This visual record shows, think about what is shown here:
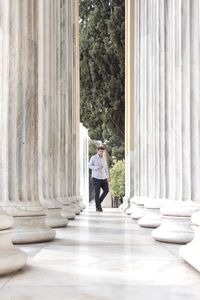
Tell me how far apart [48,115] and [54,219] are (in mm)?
7177

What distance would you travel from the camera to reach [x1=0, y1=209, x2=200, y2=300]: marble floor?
56.4 ft

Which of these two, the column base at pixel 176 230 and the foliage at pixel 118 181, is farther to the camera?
the foliage at pixel 118 181

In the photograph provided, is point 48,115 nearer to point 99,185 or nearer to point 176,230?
point 176,230

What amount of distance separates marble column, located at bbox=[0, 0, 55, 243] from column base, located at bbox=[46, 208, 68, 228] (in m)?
11.0

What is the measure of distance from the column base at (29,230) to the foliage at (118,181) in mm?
84319

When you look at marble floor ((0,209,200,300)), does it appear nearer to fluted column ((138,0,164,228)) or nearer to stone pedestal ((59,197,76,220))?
fluted column ((138,0,164,228))

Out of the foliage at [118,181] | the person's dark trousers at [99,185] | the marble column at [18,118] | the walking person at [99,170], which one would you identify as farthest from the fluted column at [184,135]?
the foliage at [118,181]

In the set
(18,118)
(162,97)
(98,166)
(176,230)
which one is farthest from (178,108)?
(98,166)

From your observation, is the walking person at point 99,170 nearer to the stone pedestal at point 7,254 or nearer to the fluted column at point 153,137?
the fluted column at point 153,137

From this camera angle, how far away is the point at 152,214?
41562 mm

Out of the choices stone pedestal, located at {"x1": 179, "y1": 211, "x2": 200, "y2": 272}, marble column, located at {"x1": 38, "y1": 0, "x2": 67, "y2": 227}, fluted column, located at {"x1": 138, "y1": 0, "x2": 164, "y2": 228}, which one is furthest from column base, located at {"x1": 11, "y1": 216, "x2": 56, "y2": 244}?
fluted column, located at {"x1": 138, "y1": 0, "x2": 164, "y2": 228}

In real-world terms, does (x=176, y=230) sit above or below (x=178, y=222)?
below

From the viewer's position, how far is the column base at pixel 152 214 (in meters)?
40.3

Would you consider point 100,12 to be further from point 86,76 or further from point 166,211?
point 166,211
